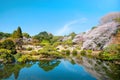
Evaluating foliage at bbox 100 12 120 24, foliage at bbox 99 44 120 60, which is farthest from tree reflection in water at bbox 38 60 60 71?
foliage at bbox 100 12 120 24

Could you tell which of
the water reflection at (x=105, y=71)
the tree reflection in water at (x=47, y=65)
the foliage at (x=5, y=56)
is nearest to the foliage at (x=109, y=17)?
the water reflection at (x=105, y=71)

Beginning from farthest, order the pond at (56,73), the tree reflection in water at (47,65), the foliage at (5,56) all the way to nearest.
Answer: the foliage at (5,56), the tree reflection in water at (47,65), the pond at (56,73)

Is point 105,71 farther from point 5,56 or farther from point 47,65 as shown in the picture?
point 5,56

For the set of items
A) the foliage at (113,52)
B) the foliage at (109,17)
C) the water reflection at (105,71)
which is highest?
the foliage at (109,17)

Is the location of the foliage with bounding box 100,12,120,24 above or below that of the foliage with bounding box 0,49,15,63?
above

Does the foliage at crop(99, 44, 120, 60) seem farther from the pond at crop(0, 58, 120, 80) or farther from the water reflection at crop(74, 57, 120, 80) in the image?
the pond at crop(0, 58, 120, 80)

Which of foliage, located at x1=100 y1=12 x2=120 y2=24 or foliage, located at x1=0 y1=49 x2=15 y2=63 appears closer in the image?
foliage, located at x1=0 y1=49 x2=15 y2=63

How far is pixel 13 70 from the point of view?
65.7 feet

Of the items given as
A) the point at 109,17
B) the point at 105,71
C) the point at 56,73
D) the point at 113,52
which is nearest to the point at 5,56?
the point at 56,73

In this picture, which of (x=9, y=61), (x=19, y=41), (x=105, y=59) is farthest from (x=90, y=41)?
(x=9, y=61)

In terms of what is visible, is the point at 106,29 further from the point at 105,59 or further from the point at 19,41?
the point at 19,41

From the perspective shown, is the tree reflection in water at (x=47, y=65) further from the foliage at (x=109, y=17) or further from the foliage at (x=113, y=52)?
the foliage at (x=109, y=17)

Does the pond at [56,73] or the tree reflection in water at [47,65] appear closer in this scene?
the pond at [56,73]

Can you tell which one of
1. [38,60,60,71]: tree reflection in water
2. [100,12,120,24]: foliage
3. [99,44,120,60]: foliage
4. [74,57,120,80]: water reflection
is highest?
[100,12,120,24]: foliage
